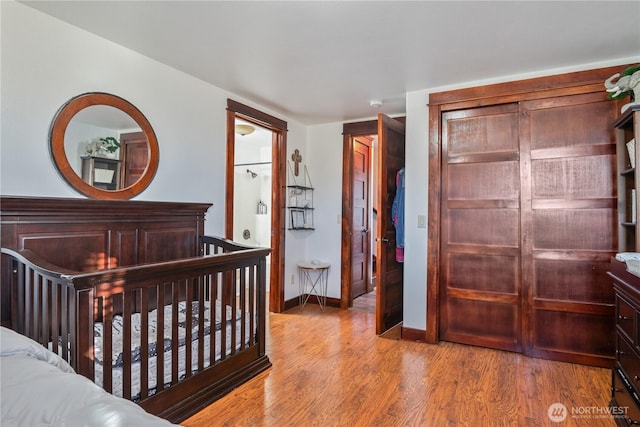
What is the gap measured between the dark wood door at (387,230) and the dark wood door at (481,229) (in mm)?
524

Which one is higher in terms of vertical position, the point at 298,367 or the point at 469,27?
the point at 469,27

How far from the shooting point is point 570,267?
2.77 m

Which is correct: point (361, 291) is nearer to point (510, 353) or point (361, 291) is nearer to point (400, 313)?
point (400, 313)

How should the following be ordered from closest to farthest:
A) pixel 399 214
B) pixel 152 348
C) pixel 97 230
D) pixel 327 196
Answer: pixel 152 348 < pixel 97 230 < pixel 399 214 < pixel 327 196

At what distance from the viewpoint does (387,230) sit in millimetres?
3568

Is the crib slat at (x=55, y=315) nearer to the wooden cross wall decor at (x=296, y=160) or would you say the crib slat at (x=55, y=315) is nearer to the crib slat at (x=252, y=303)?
the crib slat at (x=252, y=303)

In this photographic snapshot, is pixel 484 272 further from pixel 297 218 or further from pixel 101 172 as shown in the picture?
pixel 101 172

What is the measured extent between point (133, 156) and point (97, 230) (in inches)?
23.2

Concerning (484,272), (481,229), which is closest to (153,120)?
(481,229)

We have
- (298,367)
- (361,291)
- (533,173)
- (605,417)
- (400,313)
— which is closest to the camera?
(605,417)

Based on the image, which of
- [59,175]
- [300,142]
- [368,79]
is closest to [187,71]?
[59,175]

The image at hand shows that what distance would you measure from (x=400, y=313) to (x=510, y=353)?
46.2 inches

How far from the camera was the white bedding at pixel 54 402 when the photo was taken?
790mm

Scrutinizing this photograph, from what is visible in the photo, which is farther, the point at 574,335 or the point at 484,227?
the point at 484,227
